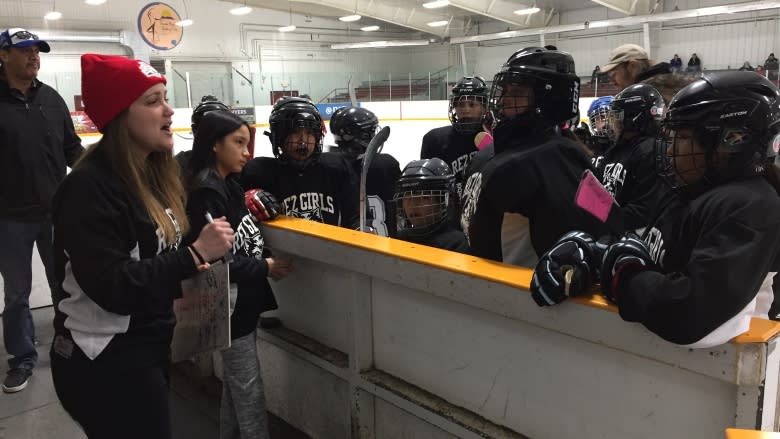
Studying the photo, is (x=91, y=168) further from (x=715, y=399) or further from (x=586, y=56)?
(x=586, y=56)

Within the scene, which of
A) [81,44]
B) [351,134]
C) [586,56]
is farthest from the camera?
[586,56]

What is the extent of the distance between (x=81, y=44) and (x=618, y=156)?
51.5ft

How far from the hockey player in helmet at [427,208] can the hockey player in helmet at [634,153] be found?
77 cm

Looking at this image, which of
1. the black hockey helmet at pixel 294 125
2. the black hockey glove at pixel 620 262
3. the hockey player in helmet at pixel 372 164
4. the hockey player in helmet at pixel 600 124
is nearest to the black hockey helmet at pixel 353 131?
the hockey player in helmet at pixel 372 164

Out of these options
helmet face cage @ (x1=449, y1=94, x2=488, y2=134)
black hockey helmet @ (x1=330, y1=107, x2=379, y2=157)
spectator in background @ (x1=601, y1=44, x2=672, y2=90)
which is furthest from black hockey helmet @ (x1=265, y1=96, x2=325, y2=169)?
spectator in background @ (x1=601, y1=44, x2=672, y2=90)

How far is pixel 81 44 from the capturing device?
14.9 metres

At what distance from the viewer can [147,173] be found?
1.29m

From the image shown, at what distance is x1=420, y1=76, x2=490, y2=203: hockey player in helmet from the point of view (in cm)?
274

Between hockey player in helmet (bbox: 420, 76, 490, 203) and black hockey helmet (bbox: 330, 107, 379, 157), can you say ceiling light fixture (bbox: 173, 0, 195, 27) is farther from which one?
hockey player in helmet (bbox: 420, 76, 490, 203)

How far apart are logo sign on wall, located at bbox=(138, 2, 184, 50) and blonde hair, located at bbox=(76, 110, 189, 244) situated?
1595cm

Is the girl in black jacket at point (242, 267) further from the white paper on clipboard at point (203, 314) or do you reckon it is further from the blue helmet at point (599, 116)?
the blue helmet at point (599, 116)

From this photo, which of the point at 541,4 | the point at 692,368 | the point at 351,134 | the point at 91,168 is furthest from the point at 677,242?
the point at 541,4

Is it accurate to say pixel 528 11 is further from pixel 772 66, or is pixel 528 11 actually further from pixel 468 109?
pixel 468 109

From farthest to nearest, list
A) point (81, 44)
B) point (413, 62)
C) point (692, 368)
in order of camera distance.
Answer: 1. point (413, 62)
2. point (81, 44)
3. point (692, 368)
